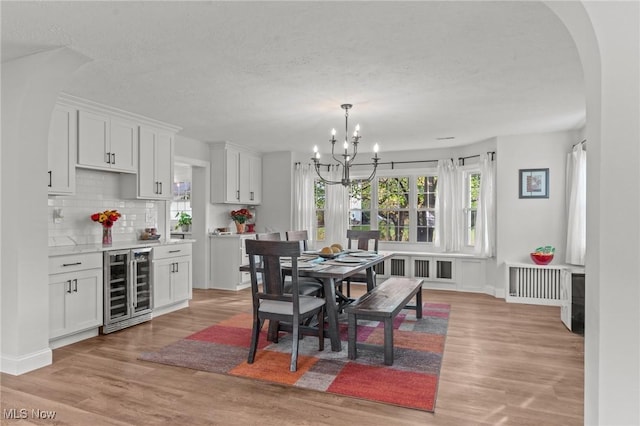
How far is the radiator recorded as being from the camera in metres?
5.49

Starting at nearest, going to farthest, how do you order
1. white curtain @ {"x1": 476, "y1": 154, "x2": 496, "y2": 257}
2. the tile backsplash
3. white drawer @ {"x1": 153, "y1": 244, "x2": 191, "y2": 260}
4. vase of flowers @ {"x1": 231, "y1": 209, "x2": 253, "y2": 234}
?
the tile backsplash, white drawer @ {"x1": 153, "y1": 244, "x2": 191, "y2": 260}, white curtain @ {"x1": 476, "y1": 154, "x2": 496, "y2": 257}, vase of flowers @ {"x1": 231, "y1": 209, "x2": 253, "y2": 234}

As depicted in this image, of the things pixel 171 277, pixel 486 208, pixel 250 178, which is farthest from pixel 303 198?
pixel 486 208

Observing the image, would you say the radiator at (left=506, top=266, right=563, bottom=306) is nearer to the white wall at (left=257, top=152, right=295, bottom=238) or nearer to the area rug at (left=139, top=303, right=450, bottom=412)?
the area rug at (left=139, top=303, right=450, bottom=412)

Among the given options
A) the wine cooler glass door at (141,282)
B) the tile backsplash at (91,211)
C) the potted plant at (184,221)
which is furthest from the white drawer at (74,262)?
the potted plant at (184,221)

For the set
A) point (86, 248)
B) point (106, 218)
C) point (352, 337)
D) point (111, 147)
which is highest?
point (111, 147)

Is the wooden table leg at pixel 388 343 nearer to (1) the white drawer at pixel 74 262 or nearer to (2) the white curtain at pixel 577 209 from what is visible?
(1) the white drawer at pixel 74 262

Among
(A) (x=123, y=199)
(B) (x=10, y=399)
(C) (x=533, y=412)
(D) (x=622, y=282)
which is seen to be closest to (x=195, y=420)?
(B) (x=10, y=399)

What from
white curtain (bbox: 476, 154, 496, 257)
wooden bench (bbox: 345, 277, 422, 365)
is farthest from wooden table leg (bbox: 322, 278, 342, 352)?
white curtain (bbox: 476, 154, 496, 257)

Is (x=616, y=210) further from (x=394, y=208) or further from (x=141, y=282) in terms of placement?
(x=394, y=208)

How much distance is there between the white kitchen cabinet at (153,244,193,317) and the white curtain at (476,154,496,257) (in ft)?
14.7

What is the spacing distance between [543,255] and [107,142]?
5.84 metres

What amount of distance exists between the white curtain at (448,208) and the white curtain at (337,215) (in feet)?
5.43

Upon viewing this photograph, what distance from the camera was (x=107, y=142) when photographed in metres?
4.42

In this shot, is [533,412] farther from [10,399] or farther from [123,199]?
[123,199]
